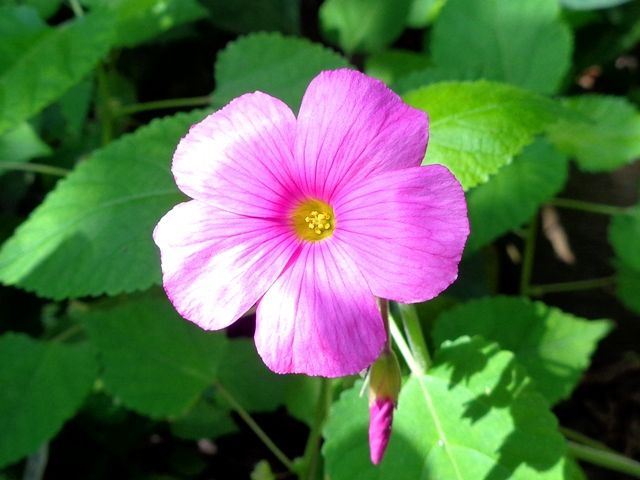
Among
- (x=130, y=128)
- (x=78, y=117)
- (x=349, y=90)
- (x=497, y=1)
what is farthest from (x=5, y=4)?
(x=349, y=90)

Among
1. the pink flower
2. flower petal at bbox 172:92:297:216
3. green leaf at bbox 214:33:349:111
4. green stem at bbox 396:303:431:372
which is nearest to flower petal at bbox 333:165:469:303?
the pink flower

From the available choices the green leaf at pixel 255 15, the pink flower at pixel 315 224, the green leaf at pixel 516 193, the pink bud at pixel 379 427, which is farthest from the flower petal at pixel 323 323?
the green leaf at pixel 255 15

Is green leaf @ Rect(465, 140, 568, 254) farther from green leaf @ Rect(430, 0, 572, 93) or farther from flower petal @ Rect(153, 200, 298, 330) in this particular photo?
flower petal @ Rect(153, 200, 298, 330)

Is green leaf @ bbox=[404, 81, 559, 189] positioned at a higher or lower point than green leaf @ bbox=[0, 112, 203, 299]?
higher

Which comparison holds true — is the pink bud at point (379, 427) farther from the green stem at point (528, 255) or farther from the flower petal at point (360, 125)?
the green stem at point (528, 255)

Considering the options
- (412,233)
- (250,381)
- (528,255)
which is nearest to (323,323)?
(412,233)

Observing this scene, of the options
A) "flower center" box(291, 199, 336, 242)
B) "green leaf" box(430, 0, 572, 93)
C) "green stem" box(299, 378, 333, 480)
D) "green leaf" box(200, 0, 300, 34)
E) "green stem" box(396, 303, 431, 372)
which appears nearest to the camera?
"flower center" box(291, 199, 336, 242)
